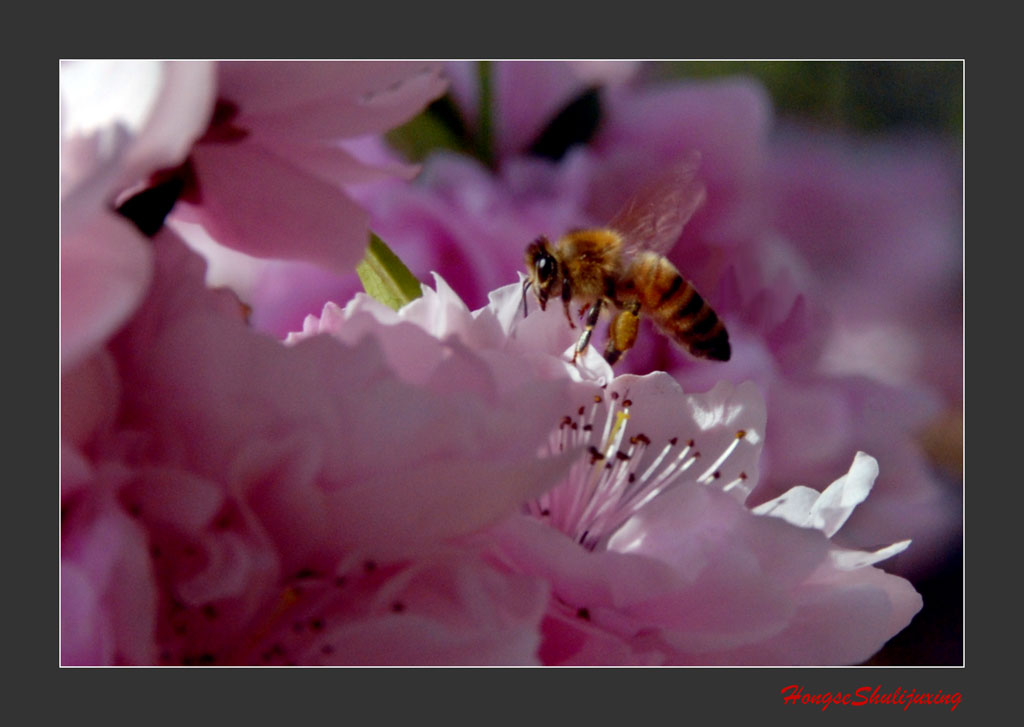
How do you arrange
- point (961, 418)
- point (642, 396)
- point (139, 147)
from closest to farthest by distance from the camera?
point (139, 147) → point (642, 396) → point (961, 418)

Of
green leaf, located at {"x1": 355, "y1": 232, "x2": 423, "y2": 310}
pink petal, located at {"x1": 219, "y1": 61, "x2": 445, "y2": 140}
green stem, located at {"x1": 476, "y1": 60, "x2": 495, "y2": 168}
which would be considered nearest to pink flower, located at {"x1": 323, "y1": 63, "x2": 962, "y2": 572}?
green stem, located at {"x1": 476, "y1": 60, "x2": 495, "y2": 168}

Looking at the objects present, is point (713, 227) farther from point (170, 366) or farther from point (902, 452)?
point (170, 366)

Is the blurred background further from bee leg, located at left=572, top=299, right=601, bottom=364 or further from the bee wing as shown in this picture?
bee leg, located at left=572, top=299, right=601, bottom=364

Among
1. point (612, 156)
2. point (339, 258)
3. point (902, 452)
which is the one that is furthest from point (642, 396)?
point (902, 452)

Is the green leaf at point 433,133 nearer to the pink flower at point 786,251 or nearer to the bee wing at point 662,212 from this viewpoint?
the pink flower at point 786,251

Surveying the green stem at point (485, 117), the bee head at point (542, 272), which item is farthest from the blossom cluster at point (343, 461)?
the green stem at point (485, 117)

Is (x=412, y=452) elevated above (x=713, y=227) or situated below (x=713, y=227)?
above
